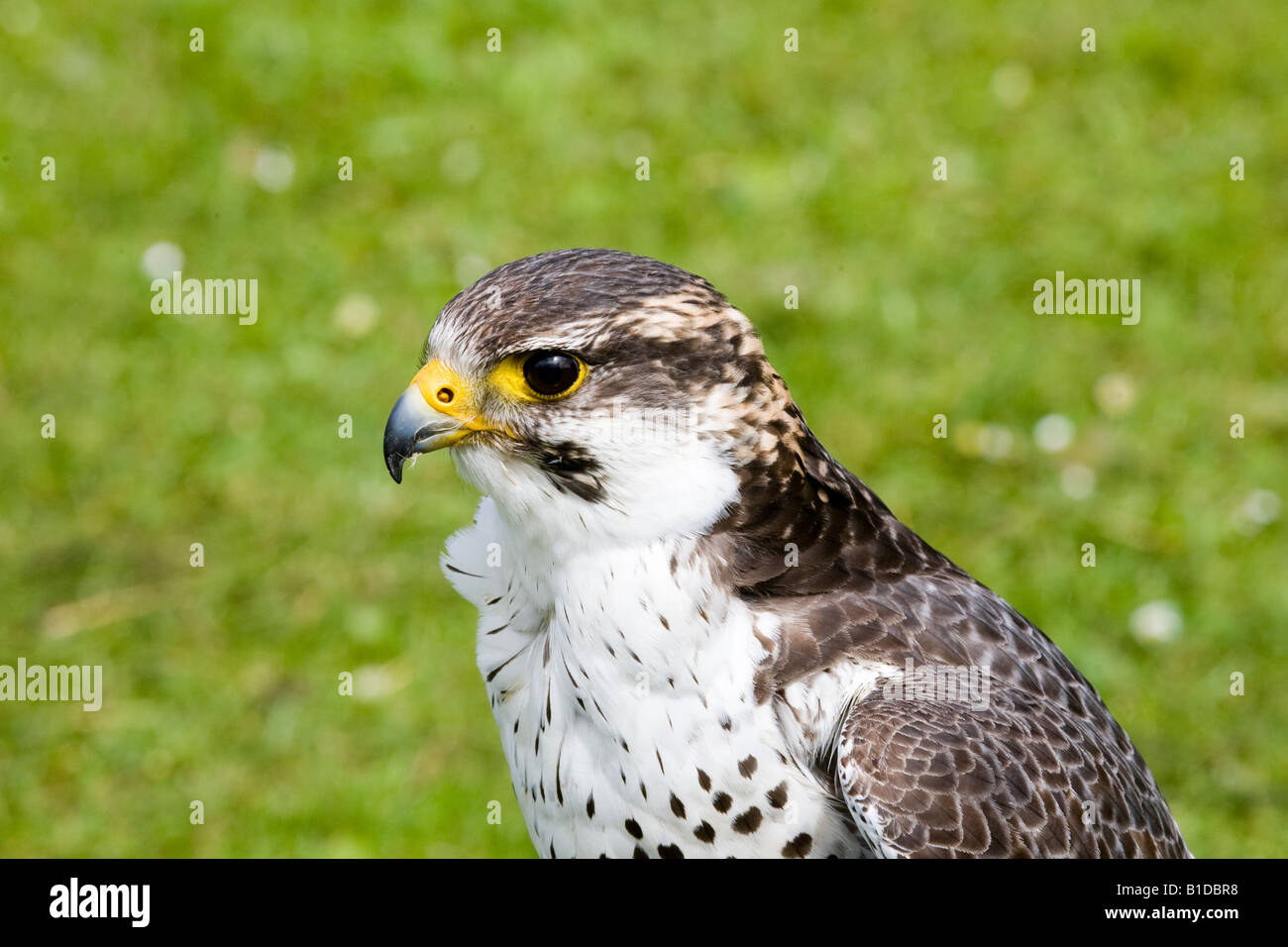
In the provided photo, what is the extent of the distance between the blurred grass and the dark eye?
2720 millimetres

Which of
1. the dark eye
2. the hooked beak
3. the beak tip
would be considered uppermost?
the dark eye

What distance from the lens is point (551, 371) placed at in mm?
3166

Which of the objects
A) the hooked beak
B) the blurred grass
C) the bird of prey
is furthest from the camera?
the blurred grass

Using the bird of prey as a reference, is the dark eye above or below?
above

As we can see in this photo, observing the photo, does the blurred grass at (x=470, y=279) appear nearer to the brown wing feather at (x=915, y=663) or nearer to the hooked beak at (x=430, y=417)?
the brown wing feather at (x=915, y=663)

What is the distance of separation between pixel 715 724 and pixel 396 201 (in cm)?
549

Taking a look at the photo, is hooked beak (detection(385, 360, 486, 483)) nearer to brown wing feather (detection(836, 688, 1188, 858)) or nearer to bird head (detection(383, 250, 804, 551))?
bird head (detection(383, 250, 804, 551))

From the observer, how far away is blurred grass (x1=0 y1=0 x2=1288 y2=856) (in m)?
5.84

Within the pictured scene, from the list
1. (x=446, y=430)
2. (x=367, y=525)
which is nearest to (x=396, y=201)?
(x=367, y=525)

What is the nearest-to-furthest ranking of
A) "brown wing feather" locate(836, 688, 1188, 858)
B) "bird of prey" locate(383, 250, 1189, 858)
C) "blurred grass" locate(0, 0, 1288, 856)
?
"brown wing feather" locate(836, 688, 1188, 858) → "bird of prey" locate(383, 250, 1189, 858) → "blurred grass" locate(0, 0, 1288, 856)

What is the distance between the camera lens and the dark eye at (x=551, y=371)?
3.16 metres

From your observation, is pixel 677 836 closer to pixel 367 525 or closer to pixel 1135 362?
pixel 367 525

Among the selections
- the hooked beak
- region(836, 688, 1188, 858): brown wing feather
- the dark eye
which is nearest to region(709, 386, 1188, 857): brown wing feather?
region(836, 688, 1188, 858): brown wing feather

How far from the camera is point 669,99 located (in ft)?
27.7
